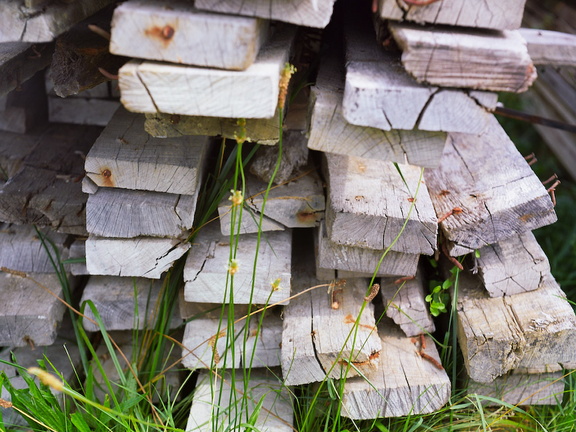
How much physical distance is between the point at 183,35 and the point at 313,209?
86 cm

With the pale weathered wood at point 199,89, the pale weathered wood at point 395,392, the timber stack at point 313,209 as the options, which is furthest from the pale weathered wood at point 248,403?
the pale weathered wood at point 199,89

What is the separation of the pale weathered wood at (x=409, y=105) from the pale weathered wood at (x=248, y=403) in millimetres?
963

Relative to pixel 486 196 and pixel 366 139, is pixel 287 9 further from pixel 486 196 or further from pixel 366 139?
pixel 486 196

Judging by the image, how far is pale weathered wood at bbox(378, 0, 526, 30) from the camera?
1616 millimetres

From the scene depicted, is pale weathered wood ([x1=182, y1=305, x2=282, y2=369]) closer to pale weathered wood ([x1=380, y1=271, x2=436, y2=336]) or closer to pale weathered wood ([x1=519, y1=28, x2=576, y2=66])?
pale weathered wood ([x1=380, y1=271, x2=436, y2=336])

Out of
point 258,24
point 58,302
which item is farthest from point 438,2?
point 58,302

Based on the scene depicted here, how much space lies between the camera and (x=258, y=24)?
1576 millimetres

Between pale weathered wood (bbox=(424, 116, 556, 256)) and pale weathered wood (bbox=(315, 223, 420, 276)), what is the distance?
180 mm

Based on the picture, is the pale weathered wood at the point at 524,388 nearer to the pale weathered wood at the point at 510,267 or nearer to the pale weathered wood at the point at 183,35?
the pale weathered wood at the point at 510,267

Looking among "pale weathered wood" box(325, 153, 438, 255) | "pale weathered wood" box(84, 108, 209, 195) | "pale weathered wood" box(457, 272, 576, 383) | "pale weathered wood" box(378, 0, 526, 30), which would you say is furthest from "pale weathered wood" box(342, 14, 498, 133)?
"pale weathered wood" box(457, 272, 576, 383)

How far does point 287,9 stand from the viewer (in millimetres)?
1532

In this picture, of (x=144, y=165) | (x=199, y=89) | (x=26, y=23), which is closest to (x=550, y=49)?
(x=199, y=89)

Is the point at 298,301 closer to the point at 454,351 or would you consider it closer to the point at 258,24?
the point at 454,351

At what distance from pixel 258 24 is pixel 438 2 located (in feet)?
1.66
